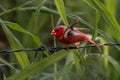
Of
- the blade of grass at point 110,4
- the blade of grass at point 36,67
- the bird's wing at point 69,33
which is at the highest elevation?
the blade of grass at point 110,4

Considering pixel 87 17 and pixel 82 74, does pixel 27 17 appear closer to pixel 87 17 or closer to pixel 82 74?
pixel 87 17

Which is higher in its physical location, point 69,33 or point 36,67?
point 69,33

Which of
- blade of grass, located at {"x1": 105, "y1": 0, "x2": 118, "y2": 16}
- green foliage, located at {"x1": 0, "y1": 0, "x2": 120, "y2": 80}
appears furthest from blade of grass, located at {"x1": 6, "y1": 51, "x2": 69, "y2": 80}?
blade of grass, located at {"x1": 105, "y1": 0, "x2": 118, "y2": 16}

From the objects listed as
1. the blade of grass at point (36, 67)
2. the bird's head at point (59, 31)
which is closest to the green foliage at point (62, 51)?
the blade of grass at point (36, 67)

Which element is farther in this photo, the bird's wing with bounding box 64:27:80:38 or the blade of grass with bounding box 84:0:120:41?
the blade of grass with bounding box 84:0:120:41

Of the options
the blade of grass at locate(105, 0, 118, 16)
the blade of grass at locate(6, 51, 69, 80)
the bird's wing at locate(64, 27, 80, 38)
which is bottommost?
the blade of grass at locate(6, 51, 69, 80)

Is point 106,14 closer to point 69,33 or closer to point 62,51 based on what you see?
point 62,51

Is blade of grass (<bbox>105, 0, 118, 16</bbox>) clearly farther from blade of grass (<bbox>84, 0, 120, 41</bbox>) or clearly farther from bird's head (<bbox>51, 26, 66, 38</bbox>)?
bird's head (<bbox>51, 26, 66, 38</bbox>)

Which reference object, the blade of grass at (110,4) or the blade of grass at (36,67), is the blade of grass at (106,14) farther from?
the blade of grass at (110,4)

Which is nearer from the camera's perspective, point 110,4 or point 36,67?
point 36,67

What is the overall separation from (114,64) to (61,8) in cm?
44

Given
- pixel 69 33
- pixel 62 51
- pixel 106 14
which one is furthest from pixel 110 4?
pixel 69 33

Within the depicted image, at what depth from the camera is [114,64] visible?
1.90 meters

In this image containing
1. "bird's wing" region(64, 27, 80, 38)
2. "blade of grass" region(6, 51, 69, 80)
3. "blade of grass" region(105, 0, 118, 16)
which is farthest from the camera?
"blade of grass" region(105, 0, 118, 16)
